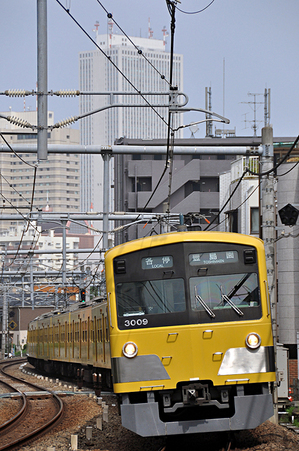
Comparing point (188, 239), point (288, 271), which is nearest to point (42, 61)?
point (188, 239)

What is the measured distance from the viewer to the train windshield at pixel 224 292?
28.6 feet

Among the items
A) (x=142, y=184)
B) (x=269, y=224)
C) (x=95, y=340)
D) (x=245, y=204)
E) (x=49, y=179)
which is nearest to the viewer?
(x=269, y=224)

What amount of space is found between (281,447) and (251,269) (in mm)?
2305

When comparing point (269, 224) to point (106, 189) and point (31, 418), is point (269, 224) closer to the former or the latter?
point (106, 189)

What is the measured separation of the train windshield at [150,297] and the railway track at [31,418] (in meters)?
2.80

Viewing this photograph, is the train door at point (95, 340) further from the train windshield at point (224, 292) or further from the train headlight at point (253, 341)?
the train headlight at point (253, 341)

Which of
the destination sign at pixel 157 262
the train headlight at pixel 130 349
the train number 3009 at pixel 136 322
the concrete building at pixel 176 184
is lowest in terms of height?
the train headlight at pixel 130 349

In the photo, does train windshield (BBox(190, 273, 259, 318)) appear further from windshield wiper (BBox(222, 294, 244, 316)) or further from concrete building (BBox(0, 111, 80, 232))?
concrete building (BBox(0, 111, 80, 232))

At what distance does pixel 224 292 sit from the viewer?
8781 mm

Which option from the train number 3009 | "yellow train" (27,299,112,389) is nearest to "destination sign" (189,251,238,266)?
the train number 3009

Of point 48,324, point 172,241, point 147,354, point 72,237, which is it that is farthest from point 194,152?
point 72,237

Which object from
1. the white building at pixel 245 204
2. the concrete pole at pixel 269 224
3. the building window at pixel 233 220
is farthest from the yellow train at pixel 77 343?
the building window at pixel 233 220

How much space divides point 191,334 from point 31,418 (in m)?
6.31

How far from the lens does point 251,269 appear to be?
889 centimetres
